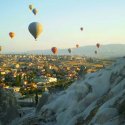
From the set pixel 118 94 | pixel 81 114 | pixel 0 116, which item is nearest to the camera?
pixel 118 94

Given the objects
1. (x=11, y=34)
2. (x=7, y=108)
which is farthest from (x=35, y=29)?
(x=7, y=108)

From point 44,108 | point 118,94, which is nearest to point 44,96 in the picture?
point 44,108

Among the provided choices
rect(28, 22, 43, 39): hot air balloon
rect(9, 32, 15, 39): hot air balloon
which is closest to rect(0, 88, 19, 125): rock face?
rect(28, 22, 43, 39): hot air balloon

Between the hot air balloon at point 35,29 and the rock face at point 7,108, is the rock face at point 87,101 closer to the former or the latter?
the rock face at point 7,108

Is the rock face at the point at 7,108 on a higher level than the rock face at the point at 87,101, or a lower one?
A: lower

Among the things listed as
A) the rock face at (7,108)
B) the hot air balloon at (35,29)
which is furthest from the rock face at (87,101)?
the hot air balloon at (35,29)

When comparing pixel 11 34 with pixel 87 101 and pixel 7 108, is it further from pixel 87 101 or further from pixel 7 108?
pixel 87 101

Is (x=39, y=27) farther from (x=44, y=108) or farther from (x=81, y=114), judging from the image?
(x=81, y=114)
